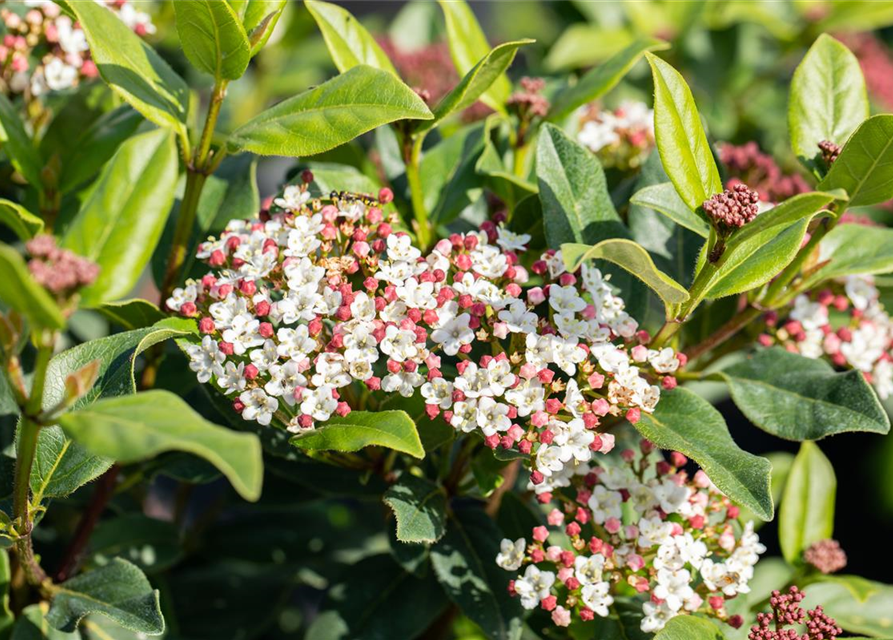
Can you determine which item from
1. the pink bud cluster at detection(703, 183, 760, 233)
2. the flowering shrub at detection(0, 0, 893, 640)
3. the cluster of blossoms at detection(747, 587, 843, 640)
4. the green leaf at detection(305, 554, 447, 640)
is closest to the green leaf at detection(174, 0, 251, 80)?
the flowering shrub at detection(0, 0, 893, 640)

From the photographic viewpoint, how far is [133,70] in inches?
46.1

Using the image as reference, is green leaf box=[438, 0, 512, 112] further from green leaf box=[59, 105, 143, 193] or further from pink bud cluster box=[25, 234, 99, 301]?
pink bud cluster box=[25, 234, 99, 301]

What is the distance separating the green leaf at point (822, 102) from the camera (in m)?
1.29

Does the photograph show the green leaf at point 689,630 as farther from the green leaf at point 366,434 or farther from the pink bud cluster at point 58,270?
the pink bud cluster at point 58,270

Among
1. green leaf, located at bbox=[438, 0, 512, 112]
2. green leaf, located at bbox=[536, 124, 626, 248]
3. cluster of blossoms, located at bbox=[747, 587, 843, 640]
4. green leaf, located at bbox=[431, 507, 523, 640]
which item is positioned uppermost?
green leaf, located at bbox=[438, 0, 512, 112]

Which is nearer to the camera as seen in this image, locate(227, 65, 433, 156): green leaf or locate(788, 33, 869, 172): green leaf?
locate(227, 65, 433, 156): green leaf

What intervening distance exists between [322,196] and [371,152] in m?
0.72

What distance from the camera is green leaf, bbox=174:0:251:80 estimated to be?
3.57 ft

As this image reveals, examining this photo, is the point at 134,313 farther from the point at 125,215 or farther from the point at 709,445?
the point at 709,445

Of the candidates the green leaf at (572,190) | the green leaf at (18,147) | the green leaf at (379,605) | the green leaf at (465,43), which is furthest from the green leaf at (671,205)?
the green leaf at (18,147)

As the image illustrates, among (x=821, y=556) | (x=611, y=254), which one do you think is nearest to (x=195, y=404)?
(x=611, y=254)

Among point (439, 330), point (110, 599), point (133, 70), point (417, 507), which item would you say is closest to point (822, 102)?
point (439, 330)

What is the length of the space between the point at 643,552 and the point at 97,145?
0.97 meters

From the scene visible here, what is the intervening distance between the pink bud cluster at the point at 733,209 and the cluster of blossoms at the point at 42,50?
1.01 metres
